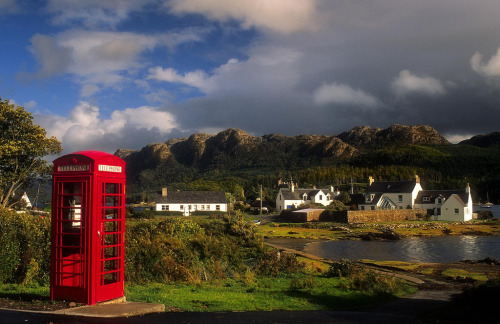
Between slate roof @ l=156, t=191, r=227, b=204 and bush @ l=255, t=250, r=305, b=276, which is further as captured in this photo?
slate roof @ l=156, t=191, r=227, b=204

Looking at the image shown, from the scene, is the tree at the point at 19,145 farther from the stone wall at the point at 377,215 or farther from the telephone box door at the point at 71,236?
the stone wall at the point at 377,215

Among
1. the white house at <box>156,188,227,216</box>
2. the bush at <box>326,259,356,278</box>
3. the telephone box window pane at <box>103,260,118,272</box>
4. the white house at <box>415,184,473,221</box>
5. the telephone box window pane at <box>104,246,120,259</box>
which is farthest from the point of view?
the white house at <box>156,188,227,216</box>

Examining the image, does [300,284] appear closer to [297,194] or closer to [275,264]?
[275,264]

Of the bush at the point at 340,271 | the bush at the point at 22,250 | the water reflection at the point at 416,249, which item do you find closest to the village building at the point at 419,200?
the water reflection at the point at 416,249

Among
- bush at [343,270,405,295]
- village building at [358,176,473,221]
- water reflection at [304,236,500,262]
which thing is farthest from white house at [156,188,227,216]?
bush at [343,270,405,295]

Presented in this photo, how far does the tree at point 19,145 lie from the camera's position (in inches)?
1144

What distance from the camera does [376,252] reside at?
41906 mm

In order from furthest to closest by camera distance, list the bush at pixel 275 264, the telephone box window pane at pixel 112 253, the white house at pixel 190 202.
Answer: the white house at pixel 190 202
the bush at pixel 275 264
the telephone box window pane at pixel 112 253

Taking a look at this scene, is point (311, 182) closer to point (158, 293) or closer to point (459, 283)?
point (459, 283)

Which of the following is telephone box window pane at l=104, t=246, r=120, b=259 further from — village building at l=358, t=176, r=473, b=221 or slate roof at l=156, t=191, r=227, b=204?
village building at l=358, t=176, r=473, b=221

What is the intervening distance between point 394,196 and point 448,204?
11.1 m

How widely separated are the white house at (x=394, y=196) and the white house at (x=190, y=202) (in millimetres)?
29243

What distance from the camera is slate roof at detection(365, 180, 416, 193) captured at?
8609 cm

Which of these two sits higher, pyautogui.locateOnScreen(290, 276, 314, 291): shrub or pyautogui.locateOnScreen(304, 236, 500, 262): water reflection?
pyautogui.locateOnScreen(290, 276, 314, 291): shrub
